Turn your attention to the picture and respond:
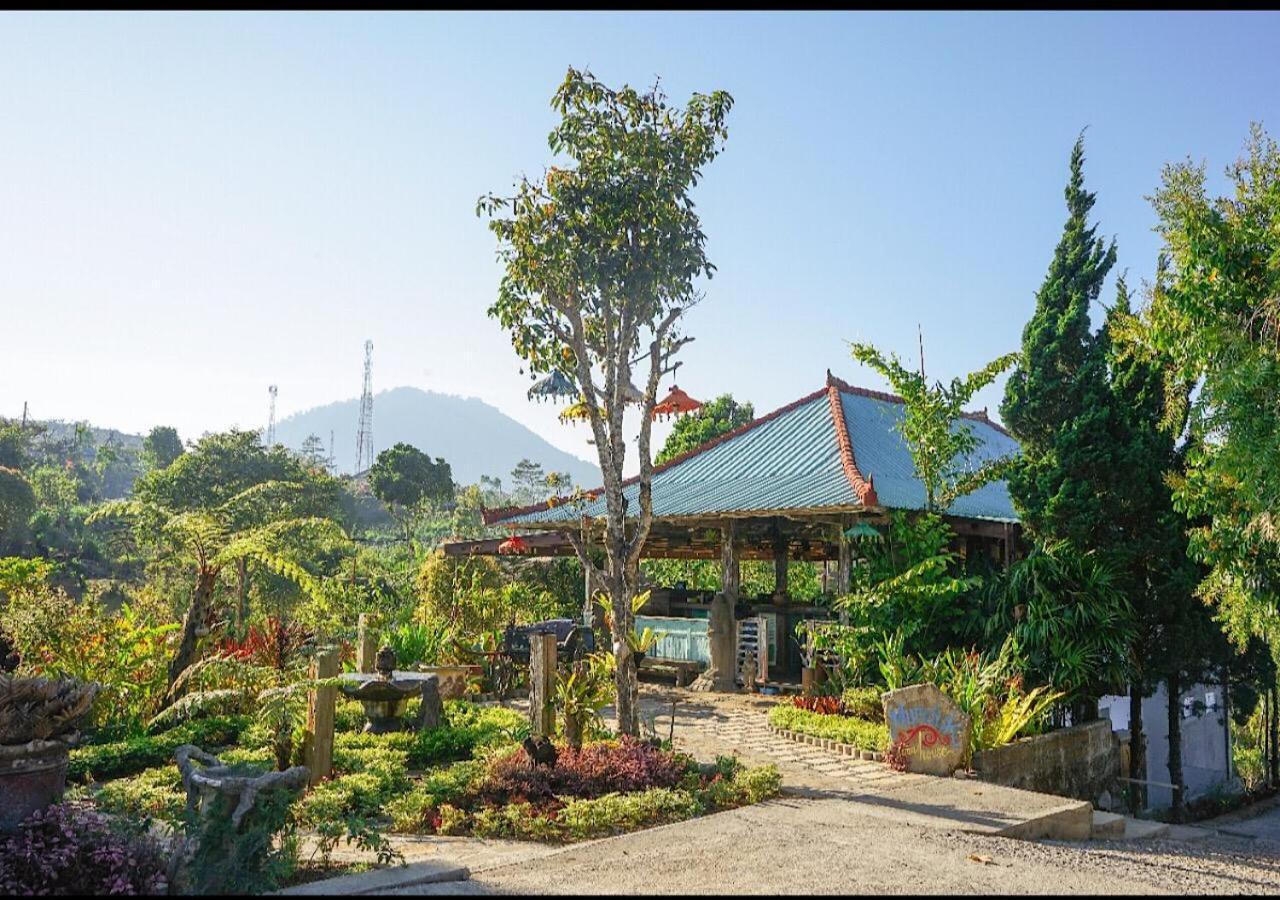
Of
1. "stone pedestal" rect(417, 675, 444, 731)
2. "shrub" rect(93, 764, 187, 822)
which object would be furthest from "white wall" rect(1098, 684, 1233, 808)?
"shrub" rect(93, 764, 187, 822)

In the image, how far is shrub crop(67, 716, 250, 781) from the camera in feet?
29.0

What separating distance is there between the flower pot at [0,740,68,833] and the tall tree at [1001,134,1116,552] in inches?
450

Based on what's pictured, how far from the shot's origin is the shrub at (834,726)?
10438 millimetres

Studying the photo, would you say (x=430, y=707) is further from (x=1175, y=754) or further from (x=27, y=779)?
(x=1175, y=754)

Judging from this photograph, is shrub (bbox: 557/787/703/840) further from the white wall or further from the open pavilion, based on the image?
the white wall

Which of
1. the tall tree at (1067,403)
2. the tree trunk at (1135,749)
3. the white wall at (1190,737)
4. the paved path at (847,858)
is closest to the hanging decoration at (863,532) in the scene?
the tall tree at (1067,403)

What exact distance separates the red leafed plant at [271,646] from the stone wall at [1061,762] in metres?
8.52

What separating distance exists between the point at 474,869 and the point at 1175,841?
268 inches

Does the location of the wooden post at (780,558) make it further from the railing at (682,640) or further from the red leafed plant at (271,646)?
the red leafed plant at (271,646)

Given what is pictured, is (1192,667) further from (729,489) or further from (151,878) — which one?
(151,878)

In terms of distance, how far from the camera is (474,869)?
5.78 m

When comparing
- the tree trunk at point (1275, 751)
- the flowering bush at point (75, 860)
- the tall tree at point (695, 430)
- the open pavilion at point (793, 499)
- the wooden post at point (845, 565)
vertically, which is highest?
the tall tree at point (695, 430)

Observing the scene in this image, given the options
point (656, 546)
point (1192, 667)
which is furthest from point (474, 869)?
point (656, 546)

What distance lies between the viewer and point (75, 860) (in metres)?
5.24
